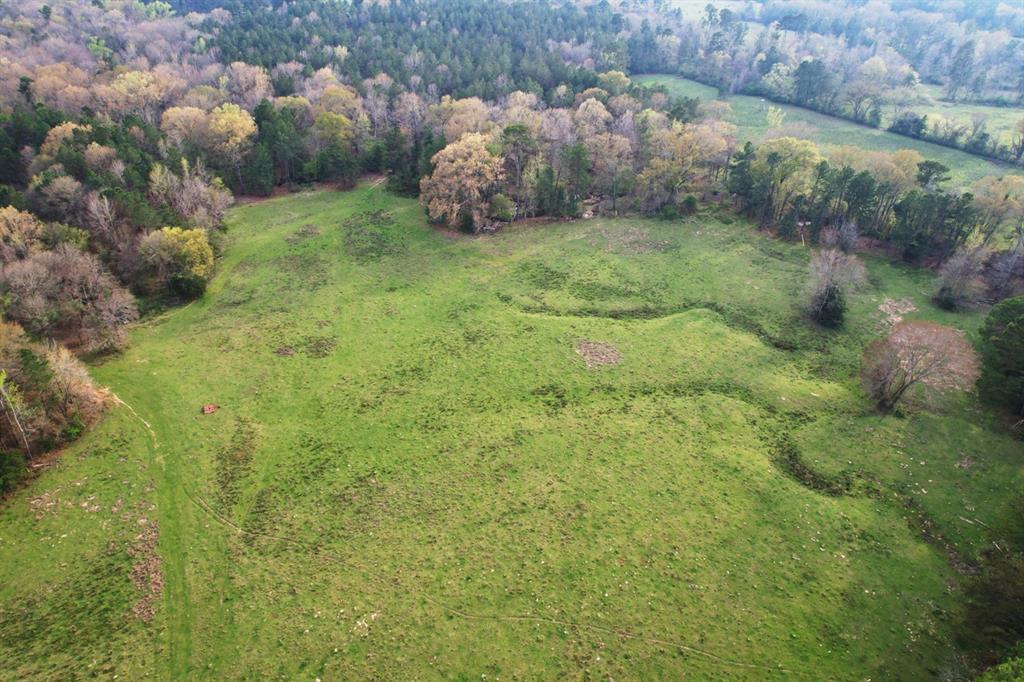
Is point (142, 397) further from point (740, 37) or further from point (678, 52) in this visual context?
point (740, 37)

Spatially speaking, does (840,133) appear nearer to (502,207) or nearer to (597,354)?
(502,207)

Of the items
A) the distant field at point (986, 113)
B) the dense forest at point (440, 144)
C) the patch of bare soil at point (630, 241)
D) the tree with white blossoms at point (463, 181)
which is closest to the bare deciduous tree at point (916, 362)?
the dense forest at point (440, 144)

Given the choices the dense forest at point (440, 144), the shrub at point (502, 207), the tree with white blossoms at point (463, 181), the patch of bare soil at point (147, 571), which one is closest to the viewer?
the patch of bare soil at point (147, 571)

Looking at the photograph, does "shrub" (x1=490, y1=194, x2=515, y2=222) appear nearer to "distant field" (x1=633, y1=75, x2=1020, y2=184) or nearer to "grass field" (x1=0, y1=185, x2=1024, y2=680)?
"grass field" (x1=0, y1=185, x2=1024, y2=680)

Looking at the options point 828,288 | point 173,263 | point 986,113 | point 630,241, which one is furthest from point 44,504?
point 986,113

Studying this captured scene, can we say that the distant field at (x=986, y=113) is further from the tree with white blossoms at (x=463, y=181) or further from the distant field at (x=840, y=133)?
the tree with white blossoms at (x=463, y=181)
